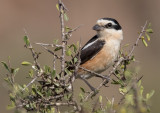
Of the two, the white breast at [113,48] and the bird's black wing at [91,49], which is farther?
the bird's black wing at [91,49]

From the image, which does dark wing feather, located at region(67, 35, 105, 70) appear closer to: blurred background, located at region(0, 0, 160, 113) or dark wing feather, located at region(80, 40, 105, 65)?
dark wing feather, located at region(80, 40, 105, 65)

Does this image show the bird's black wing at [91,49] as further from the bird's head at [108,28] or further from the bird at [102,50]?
the bird's head at [108,28]

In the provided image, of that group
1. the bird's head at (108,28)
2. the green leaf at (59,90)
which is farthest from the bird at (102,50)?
the green leaf at (59,90)

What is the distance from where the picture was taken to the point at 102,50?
6172 millimetres

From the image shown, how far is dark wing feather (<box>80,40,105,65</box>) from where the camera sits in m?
6.22

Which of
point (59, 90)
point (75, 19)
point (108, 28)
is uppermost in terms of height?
point (59, 90)

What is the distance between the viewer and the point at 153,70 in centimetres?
1289

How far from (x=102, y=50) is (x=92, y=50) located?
0.15 m

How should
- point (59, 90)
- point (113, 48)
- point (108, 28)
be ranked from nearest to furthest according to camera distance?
point (59, 90) < point (113, 48) < point (108, 28)

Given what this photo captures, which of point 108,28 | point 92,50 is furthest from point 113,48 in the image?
point 108,28

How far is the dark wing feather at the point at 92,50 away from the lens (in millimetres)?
6225

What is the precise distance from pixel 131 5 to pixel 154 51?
342cm

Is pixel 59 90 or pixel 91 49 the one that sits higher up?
pixel 59 90

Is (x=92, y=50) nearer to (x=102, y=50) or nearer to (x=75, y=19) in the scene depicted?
(x=102, y=50)
